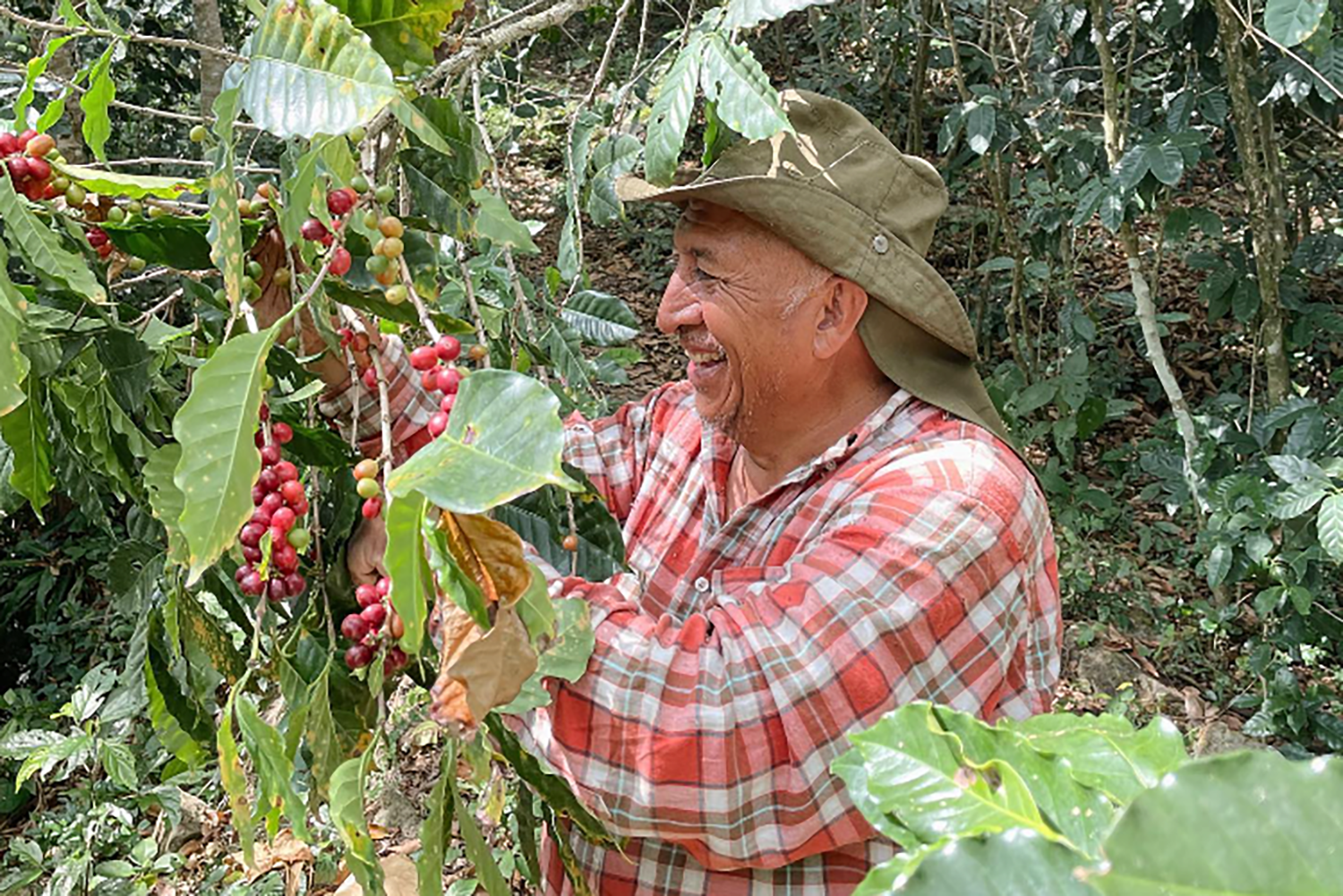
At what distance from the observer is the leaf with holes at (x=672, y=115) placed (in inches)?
48.9

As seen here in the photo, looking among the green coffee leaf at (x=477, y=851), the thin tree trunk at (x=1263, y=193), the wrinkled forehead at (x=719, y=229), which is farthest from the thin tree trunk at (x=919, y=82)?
the green coffee leaf at (x=477, y=851)

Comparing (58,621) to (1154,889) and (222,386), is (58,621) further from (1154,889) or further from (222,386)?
(1154,889)

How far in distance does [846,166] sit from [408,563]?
1.08 meters

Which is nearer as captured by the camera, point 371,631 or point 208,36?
point 371,631

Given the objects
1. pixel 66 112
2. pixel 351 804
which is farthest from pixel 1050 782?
pixel 66 112

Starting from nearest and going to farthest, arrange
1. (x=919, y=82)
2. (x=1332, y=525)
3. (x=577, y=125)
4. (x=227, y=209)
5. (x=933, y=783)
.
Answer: (x=933, y=783) < (x=227, y=209) < (x=577, y=125) < (x=1332, y=525) < (x=919, y=82)

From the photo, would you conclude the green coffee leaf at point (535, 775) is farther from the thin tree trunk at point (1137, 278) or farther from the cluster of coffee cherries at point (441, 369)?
the thin tree trunk at point (1137, 278)

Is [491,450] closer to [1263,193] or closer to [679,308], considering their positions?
[679,308]

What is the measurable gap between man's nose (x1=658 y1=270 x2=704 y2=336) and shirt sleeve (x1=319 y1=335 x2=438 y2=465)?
33cm

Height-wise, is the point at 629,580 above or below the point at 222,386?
below

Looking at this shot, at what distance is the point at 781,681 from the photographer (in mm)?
1208

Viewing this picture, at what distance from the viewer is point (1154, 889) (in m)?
0.32

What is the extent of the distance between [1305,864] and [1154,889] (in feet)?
0.14

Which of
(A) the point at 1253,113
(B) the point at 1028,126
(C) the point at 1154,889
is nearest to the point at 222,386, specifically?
(C) the point at 1154,889
